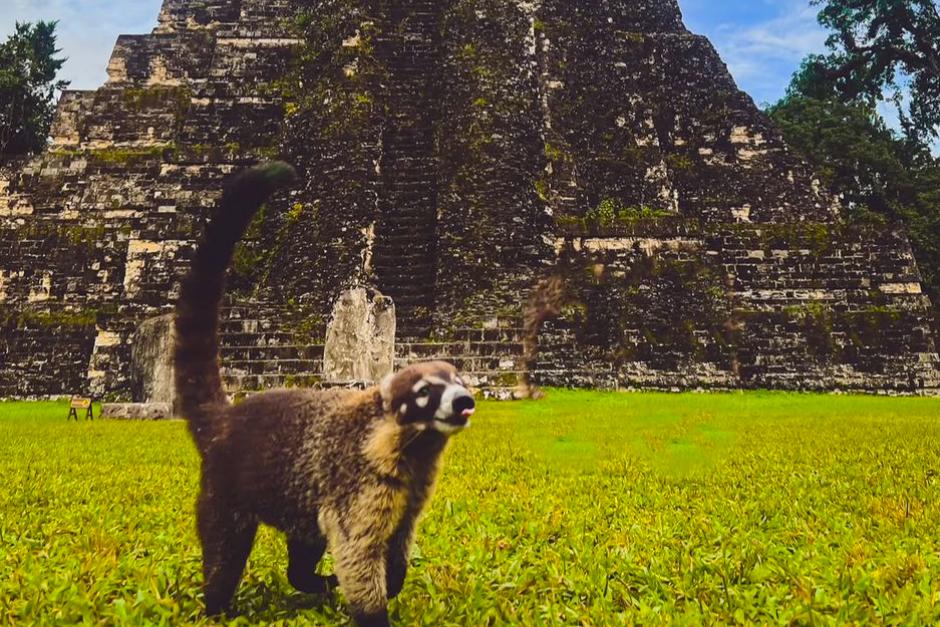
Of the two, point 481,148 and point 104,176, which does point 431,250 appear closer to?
point 481,148

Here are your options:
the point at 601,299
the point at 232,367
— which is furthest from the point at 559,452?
the point at 601,299

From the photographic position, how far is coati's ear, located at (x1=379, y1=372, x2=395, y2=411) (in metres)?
1.57

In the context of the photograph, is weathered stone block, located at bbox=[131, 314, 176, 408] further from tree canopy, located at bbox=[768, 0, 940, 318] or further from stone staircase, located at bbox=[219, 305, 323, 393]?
tree canopy, located at bbox=[768, 0, 940, 318]

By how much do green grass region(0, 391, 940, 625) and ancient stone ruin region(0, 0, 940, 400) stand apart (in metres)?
4.36

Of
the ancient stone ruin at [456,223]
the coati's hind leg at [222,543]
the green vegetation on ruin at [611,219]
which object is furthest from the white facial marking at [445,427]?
the green vegetation on ruin at [611,219]

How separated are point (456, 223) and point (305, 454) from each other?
9363 mm

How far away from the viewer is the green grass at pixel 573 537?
6.37 feet

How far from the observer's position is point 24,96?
18.5m

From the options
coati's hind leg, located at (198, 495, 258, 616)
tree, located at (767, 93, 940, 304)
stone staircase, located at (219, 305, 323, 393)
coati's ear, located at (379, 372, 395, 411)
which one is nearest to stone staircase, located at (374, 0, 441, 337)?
stone staircase, located at (219, 305, 323, 393)

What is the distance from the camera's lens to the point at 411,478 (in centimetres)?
160

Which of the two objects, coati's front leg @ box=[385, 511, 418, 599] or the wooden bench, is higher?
coati's front leg @ box=[385, 511, 418, 599]

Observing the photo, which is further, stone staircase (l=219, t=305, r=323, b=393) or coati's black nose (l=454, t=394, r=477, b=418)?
stone staircase (l=219, t=305, r=323, b=393)

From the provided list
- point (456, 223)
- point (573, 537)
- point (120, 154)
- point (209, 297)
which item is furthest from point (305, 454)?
point (120, 154)

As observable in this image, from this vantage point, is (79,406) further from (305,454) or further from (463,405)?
(463,405)
